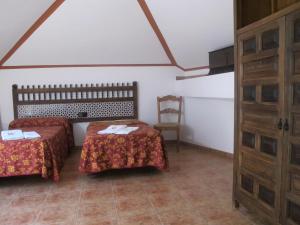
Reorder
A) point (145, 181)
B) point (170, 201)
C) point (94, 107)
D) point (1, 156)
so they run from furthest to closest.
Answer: point (94, 107), point (145, 181), point (1, 156), point (170, 201)

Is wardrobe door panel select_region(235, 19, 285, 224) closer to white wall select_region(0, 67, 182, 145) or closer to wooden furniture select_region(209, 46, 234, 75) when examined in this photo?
wooden furniture select_region(209, 46, 234, 75)

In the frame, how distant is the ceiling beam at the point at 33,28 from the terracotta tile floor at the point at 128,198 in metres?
2.20

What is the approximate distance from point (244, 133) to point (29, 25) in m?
3.49

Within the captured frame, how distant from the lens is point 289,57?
182 centimetres

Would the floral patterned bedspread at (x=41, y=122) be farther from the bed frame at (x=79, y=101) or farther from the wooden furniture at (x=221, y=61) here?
the wooden furniture at (x=221, y=61)

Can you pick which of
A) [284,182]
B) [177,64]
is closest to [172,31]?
[177,64]

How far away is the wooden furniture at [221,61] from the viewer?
13.1ft

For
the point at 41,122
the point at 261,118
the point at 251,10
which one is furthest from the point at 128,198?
the point at 41,122

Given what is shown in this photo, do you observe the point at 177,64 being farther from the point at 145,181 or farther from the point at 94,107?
the point at 145,181

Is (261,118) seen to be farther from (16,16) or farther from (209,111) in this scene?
(16,16)

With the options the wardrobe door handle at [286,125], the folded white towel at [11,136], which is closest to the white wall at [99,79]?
the folded white towel at [11,136]

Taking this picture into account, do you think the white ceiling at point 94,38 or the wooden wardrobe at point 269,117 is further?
the white ceiling at point 94,38

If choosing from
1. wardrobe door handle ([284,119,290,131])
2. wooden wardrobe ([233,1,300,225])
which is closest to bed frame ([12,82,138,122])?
wooden wardrobe ([233,1,300,225])

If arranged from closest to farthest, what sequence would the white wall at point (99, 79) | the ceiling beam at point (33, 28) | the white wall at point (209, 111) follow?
the ceiling beam at point (33, 28) < the white wall at point (209, 111) < the white wall at point (99, 79)
